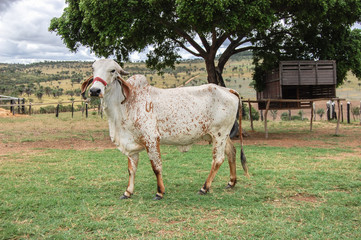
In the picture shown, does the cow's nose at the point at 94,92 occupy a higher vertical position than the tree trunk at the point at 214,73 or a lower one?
lower

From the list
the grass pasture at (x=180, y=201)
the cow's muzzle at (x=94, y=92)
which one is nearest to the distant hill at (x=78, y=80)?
the grass pasture at (x=180, y=201)

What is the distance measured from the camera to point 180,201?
5.18 metres

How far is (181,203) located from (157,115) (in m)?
1.52

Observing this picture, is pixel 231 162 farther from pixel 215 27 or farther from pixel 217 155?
pixel 215 27

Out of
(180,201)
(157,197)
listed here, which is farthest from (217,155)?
(157,197)

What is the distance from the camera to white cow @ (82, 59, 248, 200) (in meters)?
5.27

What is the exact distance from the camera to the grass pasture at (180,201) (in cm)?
396

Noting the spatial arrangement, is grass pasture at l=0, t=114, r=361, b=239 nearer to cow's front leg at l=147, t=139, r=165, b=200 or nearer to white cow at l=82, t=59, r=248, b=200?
cow's front leg at l=147, t=139, r=165, b=200

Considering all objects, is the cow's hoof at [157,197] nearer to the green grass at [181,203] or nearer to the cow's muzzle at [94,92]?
the green grass at [181,203]

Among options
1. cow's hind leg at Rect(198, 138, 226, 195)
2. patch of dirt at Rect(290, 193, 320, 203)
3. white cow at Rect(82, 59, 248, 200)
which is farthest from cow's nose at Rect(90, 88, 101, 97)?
patch of dirt at Rect(290, 193, 320, 203)

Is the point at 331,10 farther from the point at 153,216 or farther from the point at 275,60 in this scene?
the point at 153,216

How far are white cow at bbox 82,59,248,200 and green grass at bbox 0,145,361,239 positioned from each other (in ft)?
2.03

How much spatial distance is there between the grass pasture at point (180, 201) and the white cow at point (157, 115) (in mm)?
624

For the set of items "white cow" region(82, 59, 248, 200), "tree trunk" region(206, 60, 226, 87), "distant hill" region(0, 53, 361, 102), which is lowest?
"white cow" region(82, 59, 248, 200)
